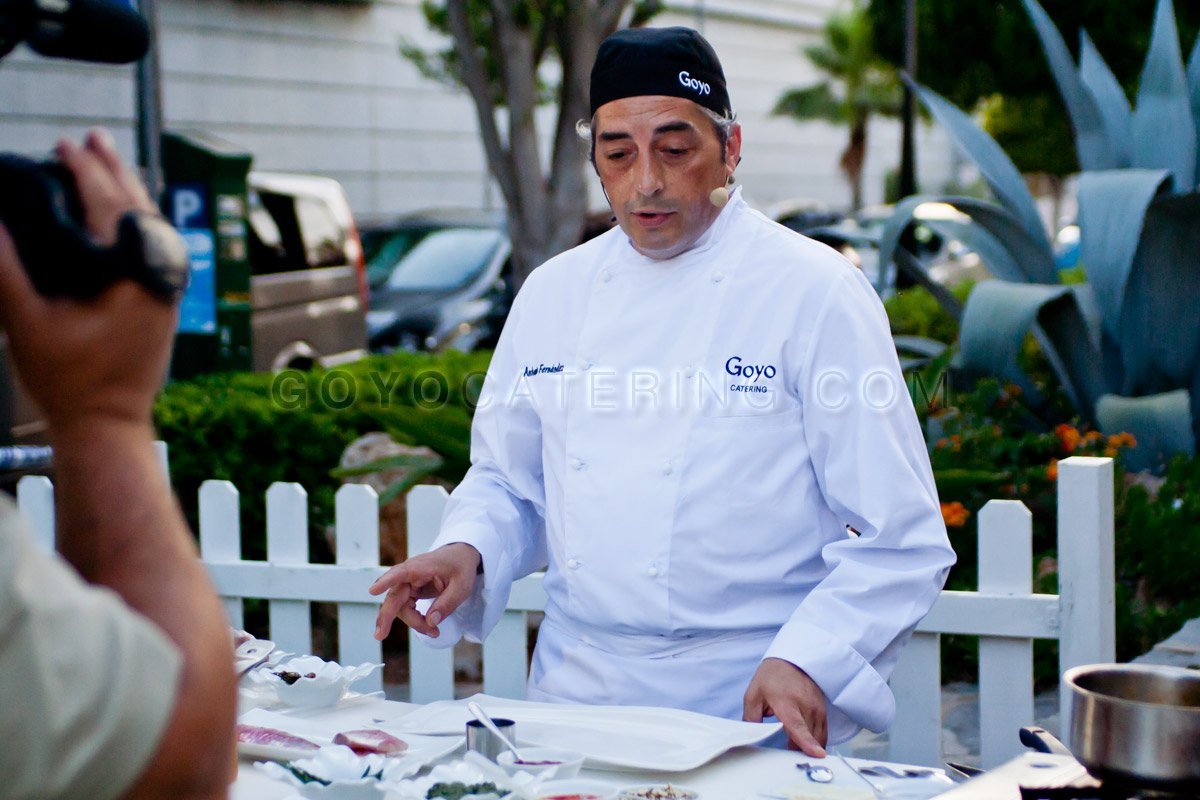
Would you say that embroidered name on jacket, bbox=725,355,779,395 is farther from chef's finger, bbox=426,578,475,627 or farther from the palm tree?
the palm tree

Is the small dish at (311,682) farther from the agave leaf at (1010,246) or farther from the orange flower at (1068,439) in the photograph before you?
the agave leaf at (1010,246)

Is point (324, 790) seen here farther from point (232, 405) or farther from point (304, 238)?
point (304, 238)

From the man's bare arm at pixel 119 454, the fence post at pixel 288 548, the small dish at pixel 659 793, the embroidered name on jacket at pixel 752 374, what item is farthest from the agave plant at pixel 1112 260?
the man's bare arm at pixel 119 454

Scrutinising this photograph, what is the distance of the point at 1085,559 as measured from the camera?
281 cm

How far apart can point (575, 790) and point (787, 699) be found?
0.47 metres

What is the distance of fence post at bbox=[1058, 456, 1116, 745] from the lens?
275 centimetres

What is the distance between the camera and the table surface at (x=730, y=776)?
1.96 m

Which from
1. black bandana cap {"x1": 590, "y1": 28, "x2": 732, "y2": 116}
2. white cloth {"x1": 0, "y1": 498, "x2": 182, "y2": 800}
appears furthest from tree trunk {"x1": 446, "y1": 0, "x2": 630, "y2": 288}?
white cloth {"x1": 0, "y1": 498, "x2": 182, "y2": 800}

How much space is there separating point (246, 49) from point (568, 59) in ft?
45.7

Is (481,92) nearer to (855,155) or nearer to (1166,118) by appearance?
(1166,118)

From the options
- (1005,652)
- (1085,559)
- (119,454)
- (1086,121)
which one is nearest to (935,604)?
(1005,652)

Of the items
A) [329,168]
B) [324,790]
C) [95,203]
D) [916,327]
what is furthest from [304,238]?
[329,168]

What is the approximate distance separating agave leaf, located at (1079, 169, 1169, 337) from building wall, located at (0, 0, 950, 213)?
575 inches

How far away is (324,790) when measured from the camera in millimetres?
1882
